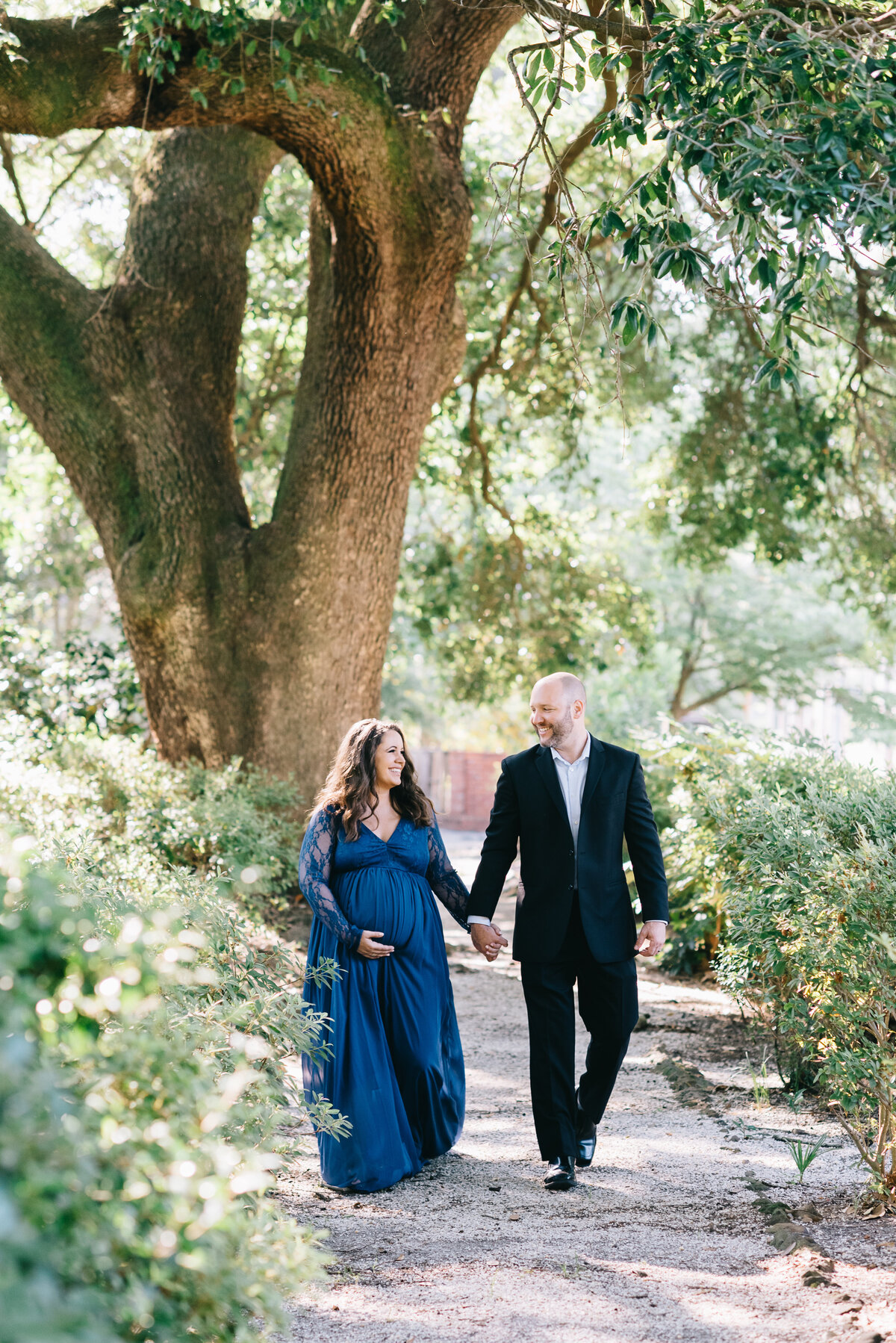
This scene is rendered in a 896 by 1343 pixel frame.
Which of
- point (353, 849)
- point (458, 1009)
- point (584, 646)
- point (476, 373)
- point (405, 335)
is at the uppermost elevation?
point (476, 373)

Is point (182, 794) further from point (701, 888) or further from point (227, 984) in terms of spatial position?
Answer: point (227, 984)

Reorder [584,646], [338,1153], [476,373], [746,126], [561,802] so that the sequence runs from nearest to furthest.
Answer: [746,126], [338,1153], [561,802], [476,373], [584,646]

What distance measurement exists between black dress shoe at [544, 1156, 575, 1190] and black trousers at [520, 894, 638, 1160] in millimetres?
91

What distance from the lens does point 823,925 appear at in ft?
14.7

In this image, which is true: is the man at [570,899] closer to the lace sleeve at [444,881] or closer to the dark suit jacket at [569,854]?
the dark suit jacket at [569,854]

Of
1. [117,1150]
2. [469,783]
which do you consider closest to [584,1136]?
[117,1150]

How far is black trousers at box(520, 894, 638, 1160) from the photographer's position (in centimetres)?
490

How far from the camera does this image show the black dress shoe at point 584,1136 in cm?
501

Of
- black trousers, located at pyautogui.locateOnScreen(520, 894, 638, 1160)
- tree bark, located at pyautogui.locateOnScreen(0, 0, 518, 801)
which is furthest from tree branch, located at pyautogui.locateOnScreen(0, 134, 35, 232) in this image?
black trousers, located at pyautogui.locateOnScreen(520, 894, 638, 1160)

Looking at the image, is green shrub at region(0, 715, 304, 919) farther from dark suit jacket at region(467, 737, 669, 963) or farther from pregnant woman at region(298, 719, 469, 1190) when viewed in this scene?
dark suit jacket at region(467, 737, 669, 963)

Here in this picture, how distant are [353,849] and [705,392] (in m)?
11.4

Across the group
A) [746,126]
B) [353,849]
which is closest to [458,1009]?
[353,849]

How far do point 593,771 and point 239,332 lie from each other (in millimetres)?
6640

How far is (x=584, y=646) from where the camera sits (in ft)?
54.3
